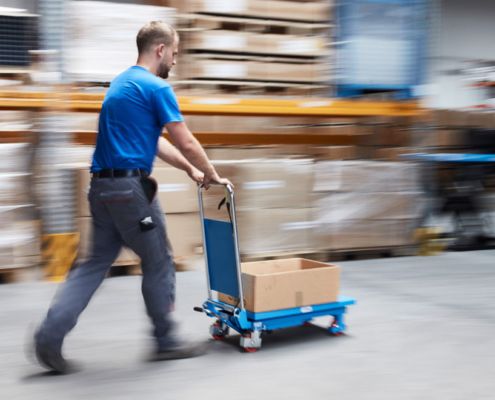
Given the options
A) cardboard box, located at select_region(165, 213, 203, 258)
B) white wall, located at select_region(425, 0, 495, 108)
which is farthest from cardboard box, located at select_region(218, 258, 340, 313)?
white wall, located at select_region(425, 0, 495, 108)

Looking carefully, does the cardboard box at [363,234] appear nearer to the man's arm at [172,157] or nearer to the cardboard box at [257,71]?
the cardboard box at [257,71]

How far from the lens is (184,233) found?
5648mm

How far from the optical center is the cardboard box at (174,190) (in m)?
5.49

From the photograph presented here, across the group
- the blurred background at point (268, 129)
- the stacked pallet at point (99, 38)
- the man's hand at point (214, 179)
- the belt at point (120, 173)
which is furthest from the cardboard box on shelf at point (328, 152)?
the belt at point (120, 173)

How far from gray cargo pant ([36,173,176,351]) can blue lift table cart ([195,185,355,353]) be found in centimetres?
40

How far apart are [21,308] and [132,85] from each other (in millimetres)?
2288

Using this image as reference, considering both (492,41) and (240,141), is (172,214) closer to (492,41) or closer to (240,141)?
(240,141)

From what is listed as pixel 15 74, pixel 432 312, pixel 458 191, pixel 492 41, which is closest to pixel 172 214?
pixel 15 74

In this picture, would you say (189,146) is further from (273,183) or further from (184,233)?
(273,183)

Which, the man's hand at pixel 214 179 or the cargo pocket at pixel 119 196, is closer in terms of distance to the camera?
the cargo pocket at pixel 119 196

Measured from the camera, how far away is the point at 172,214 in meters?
5.56

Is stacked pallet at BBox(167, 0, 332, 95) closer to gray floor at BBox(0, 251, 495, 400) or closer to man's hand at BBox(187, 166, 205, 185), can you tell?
gray floor at BBox(0, 251, 495, 400)

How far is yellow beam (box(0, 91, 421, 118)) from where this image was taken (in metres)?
5.27

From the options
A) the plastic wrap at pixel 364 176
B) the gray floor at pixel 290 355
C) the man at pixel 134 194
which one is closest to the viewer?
the gray floor at pixel 290 355
